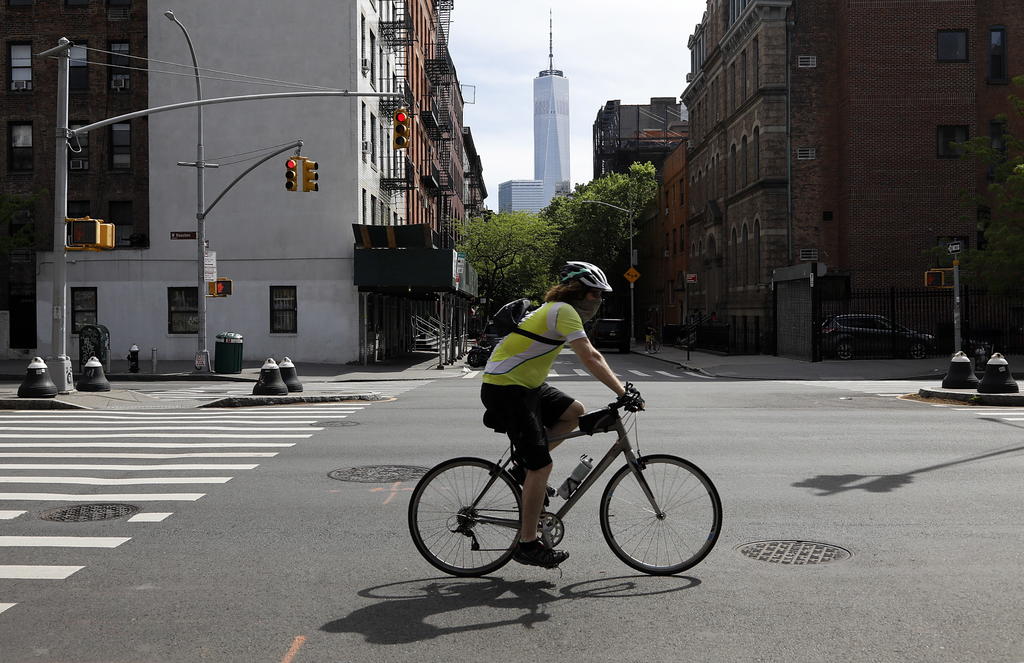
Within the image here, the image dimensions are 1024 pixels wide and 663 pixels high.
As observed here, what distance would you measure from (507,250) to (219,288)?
47148 millimetres

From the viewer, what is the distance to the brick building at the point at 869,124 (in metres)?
38.3

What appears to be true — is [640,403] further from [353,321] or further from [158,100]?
[158,100]

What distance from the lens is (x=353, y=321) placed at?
33938mm

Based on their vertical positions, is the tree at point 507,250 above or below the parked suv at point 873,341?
above

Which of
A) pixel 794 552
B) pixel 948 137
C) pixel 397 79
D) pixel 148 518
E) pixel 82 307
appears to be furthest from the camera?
pixel 397 79

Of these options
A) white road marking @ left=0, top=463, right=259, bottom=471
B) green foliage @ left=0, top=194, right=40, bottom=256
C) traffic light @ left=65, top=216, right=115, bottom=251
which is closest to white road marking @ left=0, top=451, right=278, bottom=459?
white road marking @ left=0, top=463, right=259, bottom=471

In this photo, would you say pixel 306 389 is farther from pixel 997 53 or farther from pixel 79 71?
pixel 997 53

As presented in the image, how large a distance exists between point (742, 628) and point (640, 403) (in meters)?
1.41

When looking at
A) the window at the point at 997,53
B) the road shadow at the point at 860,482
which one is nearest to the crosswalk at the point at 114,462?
the road shadow at the point at 860,482

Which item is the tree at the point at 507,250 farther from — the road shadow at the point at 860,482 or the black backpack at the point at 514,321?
the black backpack at the point at 514,321

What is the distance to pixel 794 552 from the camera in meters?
6.43

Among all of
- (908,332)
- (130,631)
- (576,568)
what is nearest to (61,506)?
(130,631)

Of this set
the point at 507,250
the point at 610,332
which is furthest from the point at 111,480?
the point at 507,250

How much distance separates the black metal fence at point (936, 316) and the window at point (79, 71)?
93.5 ft
